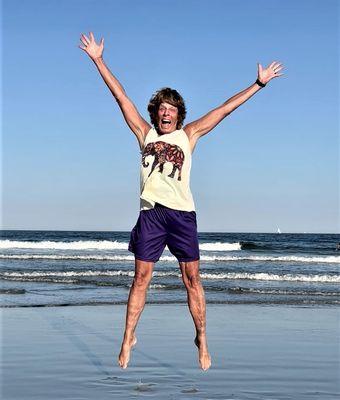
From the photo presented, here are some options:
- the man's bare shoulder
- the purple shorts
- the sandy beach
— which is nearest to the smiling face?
the man's bare shoulder

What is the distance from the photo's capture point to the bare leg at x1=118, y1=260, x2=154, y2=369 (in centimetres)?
598

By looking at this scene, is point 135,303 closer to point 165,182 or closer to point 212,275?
point 165,182

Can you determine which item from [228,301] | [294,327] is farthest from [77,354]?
[228,301]

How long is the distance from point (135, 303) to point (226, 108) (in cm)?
192

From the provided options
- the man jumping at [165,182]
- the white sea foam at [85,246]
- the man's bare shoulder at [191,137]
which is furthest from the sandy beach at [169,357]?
the white sea foam at [85,246]

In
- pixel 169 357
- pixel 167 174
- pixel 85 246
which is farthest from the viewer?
pixel 85 246

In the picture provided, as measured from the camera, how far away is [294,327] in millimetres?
10188

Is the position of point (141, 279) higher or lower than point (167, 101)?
lower

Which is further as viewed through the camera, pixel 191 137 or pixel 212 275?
pixel 212 275

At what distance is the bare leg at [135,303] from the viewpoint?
5984 mm

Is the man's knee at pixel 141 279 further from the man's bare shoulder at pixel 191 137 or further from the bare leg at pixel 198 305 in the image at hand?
the man's bare shoulder at pixel 191 137

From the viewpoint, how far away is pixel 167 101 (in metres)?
5.98

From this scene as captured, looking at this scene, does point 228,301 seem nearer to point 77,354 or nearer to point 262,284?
point 262,284

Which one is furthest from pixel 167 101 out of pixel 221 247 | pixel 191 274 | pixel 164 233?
pixel 221 247
